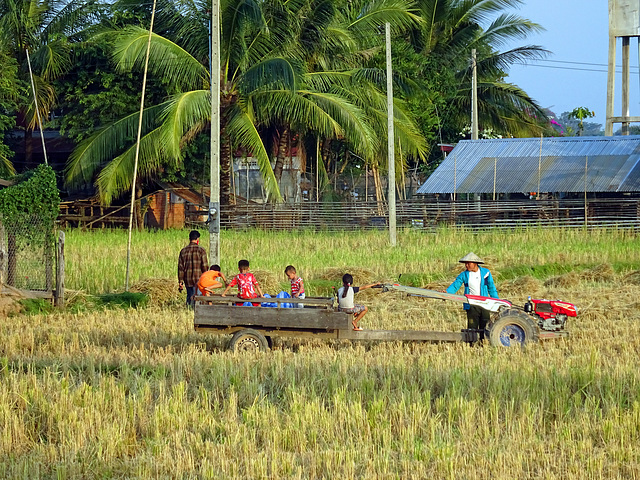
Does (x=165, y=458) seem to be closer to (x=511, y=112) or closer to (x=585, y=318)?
(x=585, y=318)

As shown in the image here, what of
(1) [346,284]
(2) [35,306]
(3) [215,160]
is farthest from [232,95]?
(1) [346,284]

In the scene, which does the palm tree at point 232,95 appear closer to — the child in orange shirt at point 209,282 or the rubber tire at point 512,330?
the child in orange shirt at point 209,282

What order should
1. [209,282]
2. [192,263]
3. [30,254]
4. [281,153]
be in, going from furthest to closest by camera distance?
[281,153] < [30,254] < [192,263] < [209,282]

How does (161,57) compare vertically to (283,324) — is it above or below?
above

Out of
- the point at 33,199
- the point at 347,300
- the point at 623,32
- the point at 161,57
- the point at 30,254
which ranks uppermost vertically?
the point at 623,32

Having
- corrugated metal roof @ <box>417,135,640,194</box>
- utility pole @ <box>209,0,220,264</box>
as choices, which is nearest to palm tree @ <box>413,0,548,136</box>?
corrugated metal roof @ <box>417,135,640,194</box>

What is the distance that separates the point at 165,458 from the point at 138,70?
24.0 meters

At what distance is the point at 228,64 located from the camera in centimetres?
2652

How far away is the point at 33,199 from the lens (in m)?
14.4

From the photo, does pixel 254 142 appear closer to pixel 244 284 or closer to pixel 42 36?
pixel 42 36

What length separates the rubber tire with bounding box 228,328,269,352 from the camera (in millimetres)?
9781

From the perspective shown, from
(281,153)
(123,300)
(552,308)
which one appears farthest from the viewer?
(281,153)

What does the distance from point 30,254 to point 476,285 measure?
24.4ft

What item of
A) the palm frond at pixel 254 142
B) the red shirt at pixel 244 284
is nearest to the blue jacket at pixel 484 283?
the red shirt at pixel 244 284
